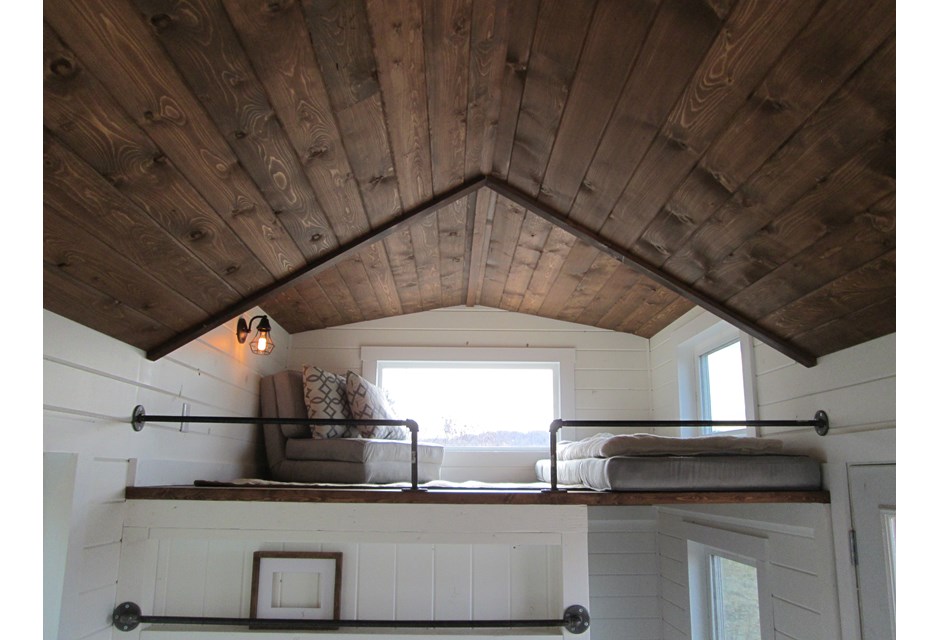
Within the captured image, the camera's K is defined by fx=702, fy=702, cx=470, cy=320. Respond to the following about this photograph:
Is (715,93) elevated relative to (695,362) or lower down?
elevated

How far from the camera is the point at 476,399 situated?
16.3ft

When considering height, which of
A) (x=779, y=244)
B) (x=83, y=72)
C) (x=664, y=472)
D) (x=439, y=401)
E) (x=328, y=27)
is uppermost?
(x=328, y=27)

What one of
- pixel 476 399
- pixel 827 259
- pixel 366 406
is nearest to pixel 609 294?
pixel 476 399

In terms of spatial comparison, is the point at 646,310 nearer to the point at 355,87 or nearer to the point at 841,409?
the point at 841,409

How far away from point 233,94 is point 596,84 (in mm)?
1015

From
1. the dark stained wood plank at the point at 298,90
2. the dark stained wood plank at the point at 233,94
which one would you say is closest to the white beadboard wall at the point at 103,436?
the dark stained wood plank at the point at 233,94

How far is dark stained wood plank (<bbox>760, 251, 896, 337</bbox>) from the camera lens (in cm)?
206

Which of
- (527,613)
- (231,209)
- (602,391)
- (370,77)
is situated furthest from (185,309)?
(602,391)

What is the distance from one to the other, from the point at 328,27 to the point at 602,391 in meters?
3.64

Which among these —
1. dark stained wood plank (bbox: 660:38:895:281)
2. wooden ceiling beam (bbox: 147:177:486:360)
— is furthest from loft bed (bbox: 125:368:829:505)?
dark stained wood plank (bbox: 660:38:895:281)

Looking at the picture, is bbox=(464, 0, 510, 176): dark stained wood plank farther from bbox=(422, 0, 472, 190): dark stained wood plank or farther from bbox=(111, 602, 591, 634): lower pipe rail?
bbox=(111, 602, 591, 634): lower pipe rail

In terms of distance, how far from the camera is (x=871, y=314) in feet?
7.43
